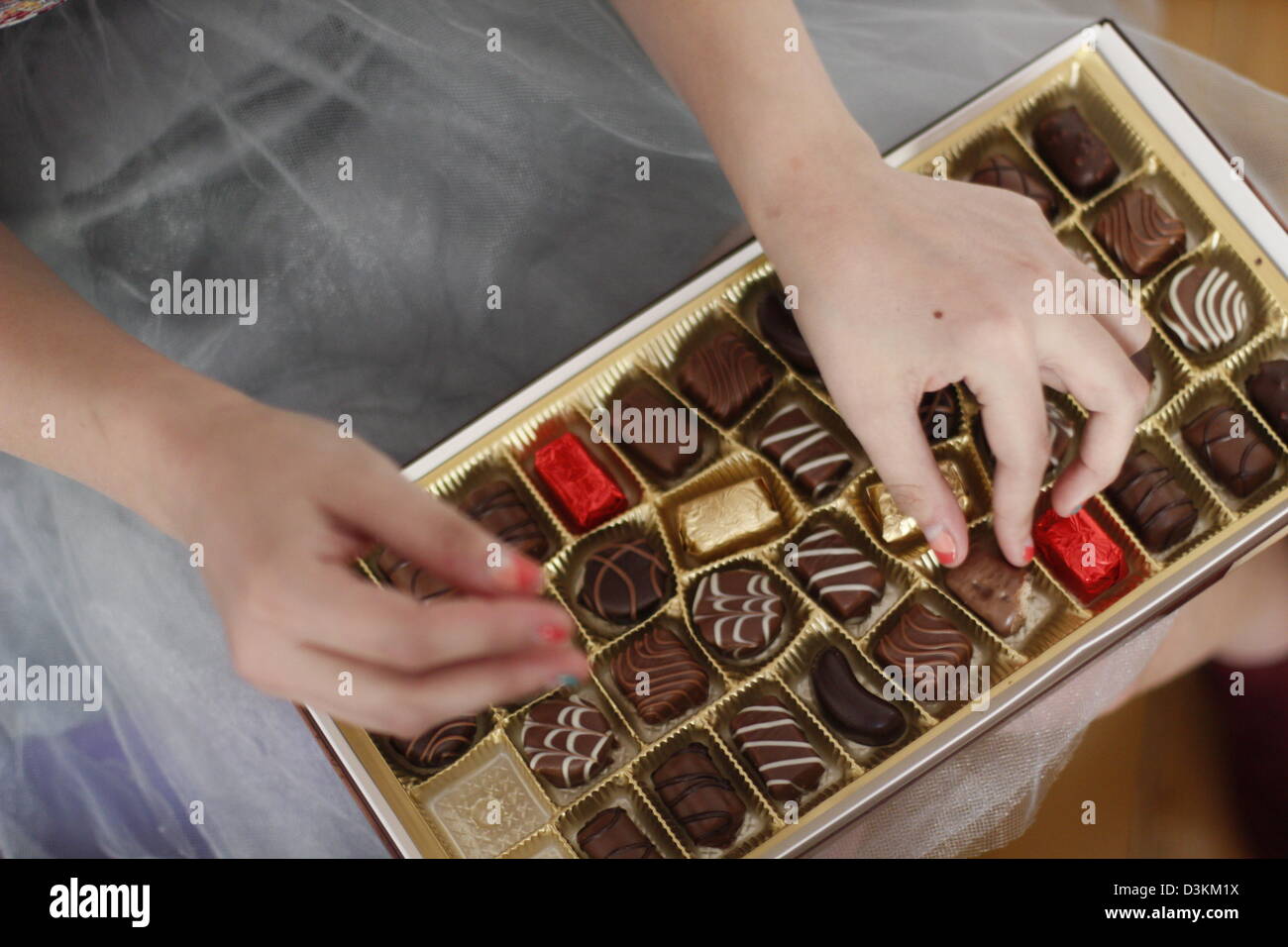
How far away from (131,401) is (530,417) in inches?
17.4

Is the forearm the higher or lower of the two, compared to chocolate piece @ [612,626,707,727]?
higher

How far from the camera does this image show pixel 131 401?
89 centimetres

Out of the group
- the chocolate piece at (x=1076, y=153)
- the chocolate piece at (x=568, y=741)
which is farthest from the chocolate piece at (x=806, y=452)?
the chocolate piece at (x=1076, y=153)

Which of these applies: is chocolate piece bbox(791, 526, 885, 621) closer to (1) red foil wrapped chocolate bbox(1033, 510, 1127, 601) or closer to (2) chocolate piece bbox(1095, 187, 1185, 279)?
(1) red foil wrapped chocolate bbox(1033, 510, 1127, 601)

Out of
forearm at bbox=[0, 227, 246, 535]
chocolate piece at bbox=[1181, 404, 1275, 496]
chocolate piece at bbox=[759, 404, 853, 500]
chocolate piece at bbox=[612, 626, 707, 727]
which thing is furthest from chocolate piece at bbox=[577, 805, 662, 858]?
chocolate piece at bbox=[1181, 404, 1275, 496]

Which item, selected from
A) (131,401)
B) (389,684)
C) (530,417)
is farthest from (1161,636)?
(131,401)

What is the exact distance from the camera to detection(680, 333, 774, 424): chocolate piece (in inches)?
48.1

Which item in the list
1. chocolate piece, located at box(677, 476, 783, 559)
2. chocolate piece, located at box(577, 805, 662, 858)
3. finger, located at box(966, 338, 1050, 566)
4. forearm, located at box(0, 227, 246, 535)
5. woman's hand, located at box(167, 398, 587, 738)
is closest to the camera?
woman's hand, located at box(167, 398, 587, 738)

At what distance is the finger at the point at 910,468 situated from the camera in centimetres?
103

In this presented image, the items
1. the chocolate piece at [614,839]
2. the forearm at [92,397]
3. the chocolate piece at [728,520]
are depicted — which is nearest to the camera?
the forearm at [92,397]

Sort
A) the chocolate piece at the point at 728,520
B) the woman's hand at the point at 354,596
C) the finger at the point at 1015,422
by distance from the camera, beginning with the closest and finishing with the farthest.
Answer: the woman's hand at the point at 354,596
the finger at the point at 1015,422
the chocolate piece at the point at 728,520

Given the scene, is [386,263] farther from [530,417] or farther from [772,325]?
[772,325]

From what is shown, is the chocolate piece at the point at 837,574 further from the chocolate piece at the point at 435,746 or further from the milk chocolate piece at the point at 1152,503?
the chocolate piece at the point at 435,746

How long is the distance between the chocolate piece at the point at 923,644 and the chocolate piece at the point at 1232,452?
1.22 feet
